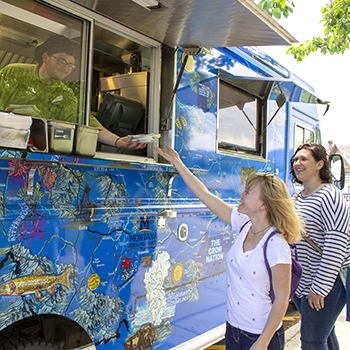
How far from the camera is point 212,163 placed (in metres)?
3.14

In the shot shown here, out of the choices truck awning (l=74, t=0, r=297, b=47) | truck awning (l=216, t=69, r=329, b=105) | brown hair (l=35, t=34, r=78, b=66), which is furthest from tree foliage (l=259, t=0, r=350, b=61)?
brown hair (l=35, t=34, r=78, b=66)

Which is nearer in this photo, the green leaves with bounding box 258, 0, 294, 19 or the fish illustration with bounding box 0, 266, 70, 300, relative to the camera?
the fish illustration with bounding box 0, 266, 70, 300

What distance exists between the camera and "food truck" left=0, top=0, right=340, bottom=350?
70.5 inches

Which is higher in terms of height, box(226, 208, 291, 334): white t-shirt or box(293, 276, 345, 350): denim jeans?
box(226, 208, 291, 334): white t-shirt

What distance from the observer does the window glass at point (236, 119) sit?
11.1ft

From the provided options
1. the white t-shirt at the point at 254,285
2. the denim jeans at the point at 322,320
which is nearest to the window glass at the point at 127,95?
the white t-shirt at the point at 254,285

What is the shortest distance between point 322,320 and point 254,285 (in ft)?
2.55

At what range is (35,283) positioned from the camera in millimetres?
1803

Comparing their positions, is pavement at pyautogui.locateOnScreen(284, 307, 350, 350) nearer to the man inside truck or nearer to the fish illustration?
the fish illustration

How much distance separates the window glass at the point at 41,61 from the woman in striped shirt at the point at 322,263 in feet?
5.63

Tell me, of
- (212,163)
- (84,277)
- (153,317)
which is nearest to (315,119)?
(212,163)

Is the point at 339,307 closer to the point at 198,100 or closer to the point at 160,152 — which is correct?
the point at 160,152

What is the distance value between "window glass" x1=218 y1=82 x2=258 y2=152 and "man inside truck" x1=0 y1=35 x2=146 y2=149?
164cm

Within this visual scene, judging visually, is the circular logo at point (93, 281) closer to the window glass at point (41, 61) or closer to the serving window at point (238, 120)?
the window glass at point (41, 61)
